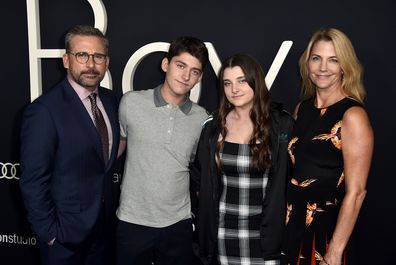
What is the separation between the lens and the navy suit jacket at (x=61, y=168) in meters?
1.92

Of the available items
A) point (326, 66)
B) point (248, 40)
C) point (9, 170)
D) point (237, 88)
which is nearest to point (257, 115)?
point (237, 88)

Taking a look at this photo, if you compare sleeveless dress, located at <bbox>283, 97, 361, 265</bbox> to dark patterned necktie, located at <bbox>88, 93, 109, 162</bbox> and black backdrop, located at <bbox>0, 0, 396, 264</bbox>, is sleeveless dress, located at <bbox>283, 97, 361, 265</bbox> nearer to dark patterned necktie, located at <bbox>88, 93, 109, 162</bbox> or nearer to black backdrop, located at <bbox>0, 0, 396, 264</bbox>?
black backdrop, located at <bbox>0, 0, 396, 264</bbox>

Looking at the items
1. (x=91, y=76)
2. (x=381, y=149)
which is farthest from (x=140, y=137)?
(x=381, y=149)

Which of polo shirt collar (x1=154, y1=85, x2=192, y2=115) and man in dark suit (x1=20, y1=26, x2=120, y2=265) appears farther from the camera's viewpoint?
polo shirt collar (x1=154, y1=85, x2=192, y2=115)

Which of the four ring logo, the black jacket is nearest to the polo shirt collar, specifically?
the black jacket

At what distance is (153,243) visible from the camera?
224 centimetres

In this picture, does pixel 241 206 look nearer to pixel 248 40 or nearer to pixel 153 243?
pixel 153 243

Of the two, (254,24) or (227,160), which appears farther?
(254,24)

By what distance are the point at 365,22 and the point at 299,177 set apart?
122 centimetres

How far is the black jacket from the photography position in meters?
2.04

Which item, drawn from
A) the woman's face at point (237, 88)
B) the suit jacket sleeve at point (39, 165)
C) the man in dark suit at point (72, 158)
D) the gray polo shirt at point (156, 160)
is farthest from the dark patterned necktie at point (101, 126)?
the woman's face at point (237, 88)

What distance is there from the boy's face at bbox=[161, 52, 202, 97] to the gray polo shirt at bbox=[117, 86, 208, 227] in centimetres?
12

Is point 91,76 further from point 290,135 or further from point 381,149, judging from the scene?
point 381,149

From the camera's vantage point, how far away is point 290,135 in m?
2.12
